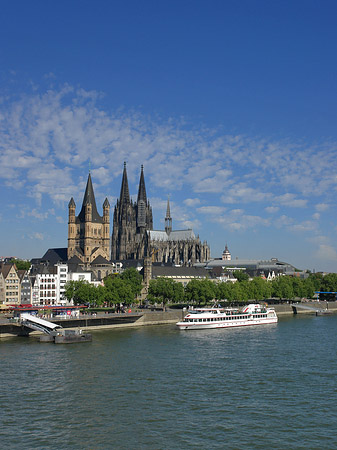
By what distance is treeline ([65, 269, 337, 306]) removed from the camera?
102 meters

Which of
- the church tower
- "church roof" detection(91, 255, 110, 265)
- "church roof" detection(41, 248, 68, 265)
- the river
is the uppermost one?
the church tower

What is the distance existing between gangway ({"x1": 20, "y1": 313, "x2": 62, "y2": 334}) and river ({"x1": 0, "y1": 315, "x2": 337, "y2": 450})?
606 cm

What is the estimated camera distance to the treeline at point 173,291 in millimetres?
101875

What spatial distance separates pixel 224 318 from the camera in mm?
91625

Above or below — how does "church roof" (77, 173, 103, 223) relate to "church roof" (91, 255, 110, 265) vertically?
above

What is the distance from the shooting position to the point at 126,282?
11669 cm

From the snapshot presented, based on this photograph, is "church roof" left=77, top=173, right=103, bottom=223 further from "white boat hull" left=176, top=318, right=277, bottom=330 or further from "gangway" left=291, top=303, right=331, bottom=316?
"white boat hull" left=176, top=318, right=277, bottom=330

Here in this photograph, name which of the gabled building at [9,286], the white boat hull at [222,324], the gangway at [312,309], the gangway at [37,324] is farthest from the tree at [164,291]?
the gangway at [37,324]

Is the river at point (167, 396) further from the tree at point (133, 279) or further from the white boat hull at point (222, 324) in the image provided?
the tree at point (133, 279)

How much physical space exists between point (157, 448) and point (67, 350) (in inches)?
1353

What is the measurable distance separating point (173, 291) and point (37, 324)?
41841 mm

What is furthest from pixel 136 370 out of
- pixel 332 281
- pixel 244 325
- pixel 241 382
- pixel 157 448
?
pixel 332 281

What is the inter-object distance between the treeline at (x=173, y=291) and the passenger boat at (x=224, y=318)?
1551cm

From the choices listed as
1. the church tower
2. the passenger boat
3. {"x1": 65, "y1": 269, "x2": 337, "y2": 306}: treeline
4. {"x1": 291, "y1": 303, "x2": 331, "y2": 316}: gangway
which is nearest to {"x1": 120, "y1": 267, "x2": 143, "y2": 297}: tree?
{"x1": 65, "y1": 269, "x2": 337, "y2": 306}: treeline
